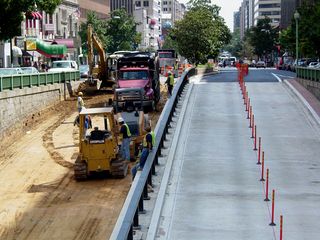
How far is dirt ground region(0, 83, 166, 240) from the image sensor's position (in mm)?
18391

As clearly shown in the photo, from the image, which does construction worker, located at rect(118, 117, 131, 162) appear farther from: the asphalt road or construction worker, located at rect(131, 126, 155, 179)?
the asphalt road

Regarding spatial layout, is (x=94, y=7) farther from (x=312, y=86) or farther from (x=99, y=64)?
(x=312, y=86)

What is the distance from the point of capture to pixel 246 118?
30.3m

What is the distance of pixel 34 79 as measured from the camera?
42000 millimetres

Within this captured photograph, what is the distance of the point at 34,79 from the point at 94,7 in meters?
95.6

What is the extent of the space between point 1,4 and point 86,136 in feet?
66.3

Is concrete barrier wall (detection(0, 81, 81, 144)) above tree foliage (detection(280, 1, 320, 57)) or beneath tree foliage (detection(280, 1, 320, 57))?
beneath

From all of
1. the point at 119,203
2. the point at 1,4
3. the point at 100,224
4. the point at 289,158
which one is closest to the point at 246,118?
the point at 289,158

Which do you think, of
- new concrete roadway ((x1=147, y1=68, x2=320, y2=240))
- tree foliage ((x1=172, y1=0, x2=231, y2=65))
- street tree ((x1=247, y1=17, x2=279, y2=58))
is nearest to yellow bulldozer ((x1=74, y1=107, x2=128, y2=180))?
new concrete roadway ((x1=147, y1=68, x2=320, y2=240))

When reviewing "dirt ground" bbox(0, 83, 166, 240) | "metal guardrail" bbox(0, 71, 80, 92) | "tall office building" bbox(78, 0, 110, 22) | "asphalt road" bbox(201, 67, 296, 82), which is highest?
"tall office building" bbox(78, 0, 110, 22)

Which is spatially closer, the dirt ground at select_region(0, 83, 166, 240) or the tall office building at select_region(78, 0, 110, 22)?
the dirt ground at select_region(0, 83, 166, 240)

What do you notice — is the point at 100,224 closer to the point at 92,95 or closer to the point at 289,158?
the point at 289,158

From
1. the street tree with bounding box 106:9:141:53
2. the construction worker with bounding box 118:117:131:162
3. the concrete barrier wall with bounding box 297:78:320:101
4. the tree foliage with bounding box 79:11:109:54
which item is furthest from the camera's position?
the street tree with bounding box 106:9:141:53

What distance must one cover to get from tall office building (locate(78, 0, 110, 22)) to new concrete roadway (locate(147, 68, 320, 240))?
90860 millimetres
